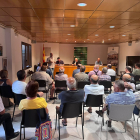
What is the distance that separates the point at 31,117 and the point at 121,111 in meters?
1.54

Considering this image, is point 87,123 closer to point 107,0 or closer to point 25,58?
point 107,0

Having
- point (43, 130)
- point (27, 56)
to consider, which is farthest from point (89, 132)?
point (27, 56)

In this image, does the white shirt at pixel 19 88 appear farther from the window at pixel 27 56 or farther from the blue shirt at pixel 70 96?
the window at pixel 27 56

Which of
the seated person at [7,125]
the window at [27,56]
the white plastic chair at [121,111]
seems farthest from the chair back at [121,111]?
the window at [27,56]

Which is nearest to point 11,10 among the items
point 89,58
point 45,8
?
point 45,8

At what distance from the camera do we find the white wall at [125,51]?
1017cm

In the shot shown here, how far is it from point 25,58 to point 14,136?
7281 mm

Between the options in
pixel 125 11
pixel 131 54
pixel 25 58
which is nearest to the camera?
pixel 125 11

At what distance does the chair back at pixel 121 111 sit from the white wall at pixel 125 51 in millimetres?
8682

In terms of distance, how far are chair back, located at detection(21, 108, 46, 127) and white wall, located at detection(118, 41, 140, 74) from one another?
31.4ft

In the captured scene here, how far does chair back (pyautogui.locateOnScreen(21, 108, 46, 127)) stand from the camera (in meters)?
2.20

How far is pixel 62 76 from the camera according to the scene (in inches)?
191

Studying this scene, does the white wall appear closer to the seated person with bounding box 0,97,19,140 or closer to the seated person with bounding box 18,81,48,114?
the seated person with bounding box 18,81,48,114

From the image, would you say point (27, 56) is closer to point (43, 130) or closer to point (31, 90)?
point (31, 90)
